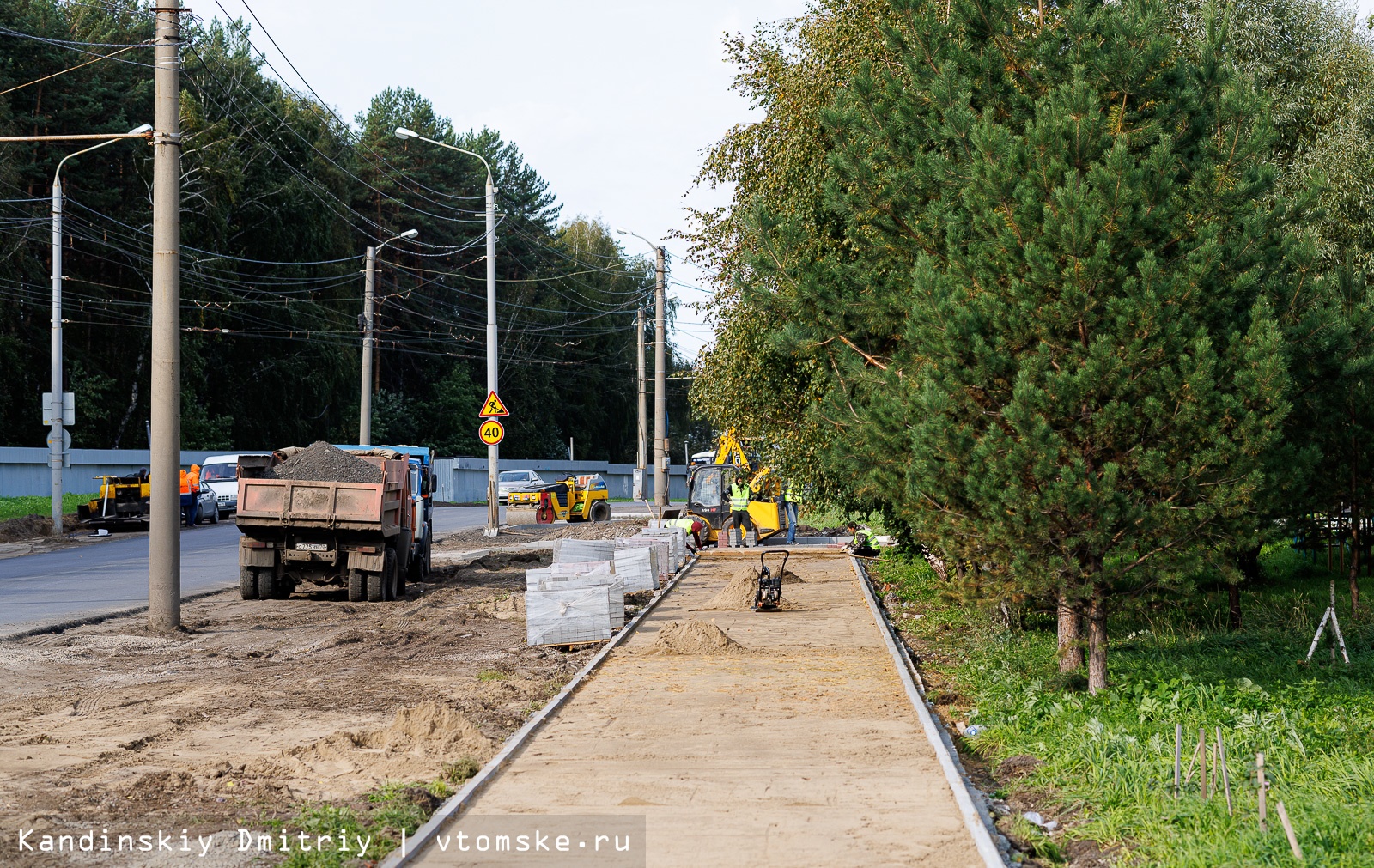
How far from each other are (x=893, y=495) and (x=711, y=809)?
4747 millimetres

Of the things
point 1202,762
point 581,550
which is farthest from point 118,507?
point 1202,762

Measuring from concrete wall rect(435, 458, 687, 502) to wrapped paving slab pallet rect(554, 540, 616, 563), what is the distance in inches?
1349

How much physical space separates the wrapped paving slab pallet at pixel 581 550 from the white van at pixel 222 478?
2440 cm

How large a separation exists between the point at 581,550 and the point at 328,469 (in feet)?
12.9

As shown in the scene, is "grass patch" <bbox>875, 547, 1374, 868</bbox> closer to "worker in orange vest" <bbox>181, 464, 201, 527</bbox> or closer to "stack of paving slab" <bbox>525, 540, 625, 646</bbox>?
"stack of paving slab" <bbox>525, 540, 625, 646</bbox>

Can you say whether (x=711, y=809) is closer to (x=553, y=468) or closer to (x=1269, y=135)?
(x=1269, y=135)

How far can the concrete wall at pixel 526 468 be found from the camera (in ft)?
217

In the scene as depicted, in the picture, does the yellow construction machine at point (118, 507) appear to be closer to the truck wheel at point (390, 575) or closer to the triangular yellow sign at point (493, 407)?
the triangular yellow sign at point (493, 407)

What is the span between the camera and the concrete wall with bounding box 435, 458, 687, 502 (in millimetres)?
66000

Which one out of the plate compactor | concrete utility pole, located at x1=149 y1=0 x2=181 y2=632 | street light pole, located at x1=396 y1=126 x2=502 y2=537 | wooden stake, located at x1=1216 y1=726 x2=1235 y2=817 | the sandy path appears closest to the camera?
the sandy path

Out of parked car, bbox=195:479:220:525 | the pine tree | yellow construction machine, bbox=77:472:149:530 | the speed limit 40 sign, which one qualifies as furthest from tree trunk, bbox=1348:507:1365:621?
parked car, bbox=195:479:220:525

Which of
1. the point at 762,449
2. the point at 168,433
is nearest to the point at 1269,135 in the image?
the point at 762,449

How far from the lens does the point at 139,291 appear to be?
54.0 m

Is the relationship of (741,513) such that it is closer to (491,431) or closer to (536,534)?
(491,431)
